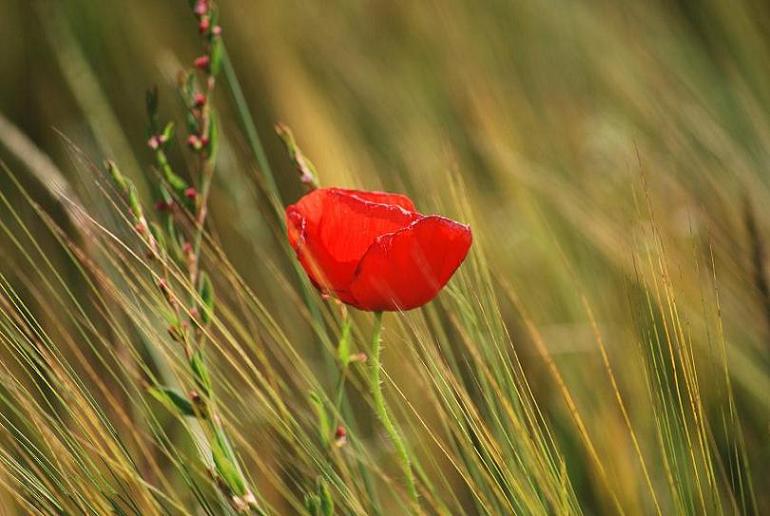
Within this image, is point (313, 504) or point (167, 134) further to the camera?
point (167, 134)

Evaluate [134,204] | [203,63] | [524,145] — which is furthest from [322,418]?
[524,145]

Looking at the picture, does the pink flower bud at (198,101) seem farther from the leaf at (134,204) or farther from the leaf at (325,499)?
the leaf at (325,499)

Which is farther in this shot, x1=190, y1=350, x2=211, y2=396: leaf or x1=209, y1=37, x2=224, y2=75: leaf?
x1=209, y1=37, x2=224, y2=75: leaf

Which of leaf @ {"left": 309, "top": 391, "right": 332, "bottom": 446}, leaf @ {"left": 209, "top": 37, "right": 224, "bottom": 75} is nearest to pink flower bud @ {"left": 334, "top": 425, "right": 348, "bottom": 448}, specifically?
leaf @ {"left": 309, "top": 391, "right": 332, "bottom": 446}

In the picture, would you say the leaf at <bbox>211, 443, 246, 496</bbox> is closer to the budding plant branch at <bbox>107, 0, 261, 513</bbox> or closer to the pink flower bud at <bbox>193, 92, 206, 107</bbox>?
the budding plant branch at <bbox>107, 0, 261, 513</bbox>

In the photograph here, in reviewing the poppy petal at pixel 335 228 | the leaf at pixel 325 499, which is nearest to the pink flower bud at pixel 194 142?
the poppy petal at pixel 335 228

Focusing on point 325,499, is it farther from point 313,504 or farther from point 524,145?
point 524,145

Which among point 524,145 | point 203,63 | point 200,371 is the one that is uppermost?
point 203,63

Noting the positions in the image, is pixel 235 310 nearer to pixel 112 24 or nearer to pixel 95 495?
pixel 112 24
